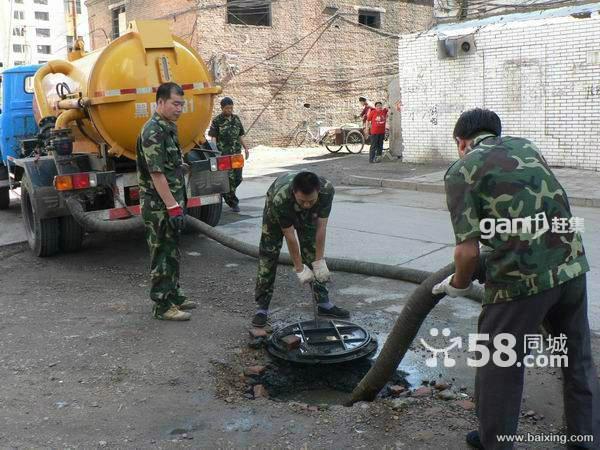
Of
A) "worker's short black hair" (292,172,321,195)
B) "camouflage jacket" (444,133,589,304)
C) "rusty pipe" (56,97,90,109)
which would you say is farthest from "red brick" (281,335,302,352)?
"rusty pipe" (56,97,90,109)

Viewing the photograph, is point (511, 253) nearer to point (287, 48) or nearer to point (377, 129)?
point (377, 129)

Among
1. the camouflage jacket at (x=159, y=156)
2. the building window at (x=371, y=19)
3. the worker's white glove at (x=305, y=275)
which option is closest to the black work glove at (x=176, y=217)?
the camouflage jacket at (x=159, y=156)

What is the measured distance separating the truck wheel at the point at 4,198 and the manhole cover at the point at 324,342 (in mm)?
7556

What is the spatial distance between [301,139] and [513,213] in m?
21.5

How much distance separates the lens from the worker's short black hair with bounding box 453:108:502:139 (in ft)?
9.30

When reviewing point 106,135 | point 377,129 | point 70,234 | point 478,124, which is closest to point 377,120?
point 377,129

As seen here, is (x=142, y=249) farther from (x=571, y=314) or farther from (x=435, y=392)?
(x=571, y=314)

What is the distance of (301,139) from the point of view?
939 inches

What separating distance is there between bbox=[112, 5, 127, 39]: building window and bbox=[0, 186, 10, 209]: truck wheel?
1585 centimetres

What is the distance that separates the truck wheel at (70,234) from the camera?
721 centimetres

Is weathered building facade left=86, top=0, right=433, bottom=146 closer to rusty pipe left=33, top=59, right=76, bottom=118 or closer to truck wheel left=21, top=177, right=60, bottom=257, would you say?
rusty pipe left=33, top=59, right=76, bottom=118

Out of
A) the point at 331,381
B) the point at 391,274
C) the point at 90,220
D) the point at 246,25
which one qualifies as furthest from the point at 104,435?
the point at 246,25

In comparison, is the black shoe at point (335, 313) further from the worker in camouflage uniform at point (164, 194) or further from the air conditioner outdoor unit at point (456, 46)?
the air conditioner outdoor unit at point (456, 46)

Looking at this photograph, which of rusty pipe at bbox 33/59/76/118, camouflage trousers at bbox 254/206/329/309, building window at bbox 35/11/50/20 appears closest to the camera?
camouflage trousers at bbox 254/206/329/309
